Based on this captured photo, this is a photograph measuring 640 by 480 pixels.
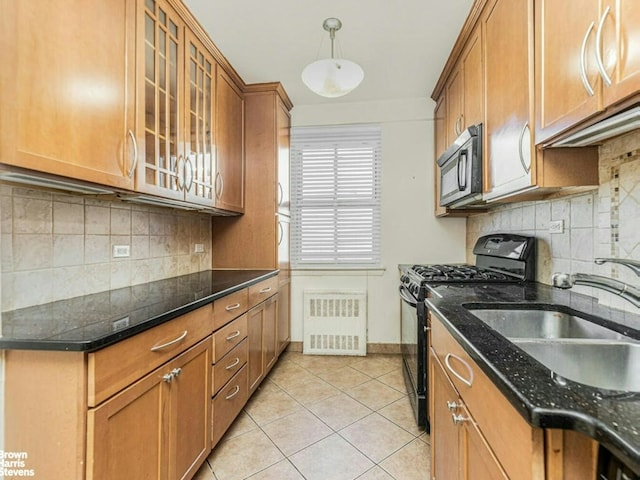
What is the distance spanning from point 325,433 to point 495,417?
4.85 feet

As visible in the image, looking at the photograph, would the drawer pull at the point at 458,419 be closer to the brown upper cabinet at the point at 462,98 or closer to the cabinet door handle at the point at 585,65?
the cabinet door handle at the point at 585,65

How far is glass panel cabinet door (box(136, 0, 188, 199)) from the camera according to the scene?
5.07 ft

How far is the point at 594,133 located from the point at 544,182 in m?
0.25

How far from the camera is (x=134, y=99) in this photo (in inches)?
56.7

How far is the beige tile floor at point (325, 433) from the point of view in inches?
64.5

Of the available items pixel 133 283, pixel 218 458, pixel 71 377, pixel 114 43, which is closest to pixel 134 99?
pixel 114 43

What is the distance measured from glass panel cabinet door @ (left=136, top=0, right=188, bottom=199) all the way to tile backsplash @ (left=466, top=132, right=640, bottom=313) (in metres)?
2.00

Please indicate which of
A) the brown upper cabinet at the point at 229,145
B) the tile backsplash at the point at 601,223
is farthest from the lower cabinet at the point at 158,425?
the tile backsplash at the point at 601,223

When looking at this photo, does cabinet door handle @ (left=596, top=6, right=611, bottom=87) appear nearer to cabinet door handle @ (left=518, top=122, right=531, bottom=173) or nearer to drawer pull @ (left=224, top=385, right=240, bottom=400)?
cabinet door handle @ (left=518, top=122, right=531, bottom=173)

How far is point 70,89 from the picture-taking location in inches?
44.3

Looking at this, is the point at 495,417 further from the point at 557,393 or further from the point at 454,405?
the point at 454,405

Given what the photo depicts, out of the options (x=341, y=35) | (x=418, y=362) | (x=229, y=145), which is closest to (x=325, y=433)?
(x=418, y=362)

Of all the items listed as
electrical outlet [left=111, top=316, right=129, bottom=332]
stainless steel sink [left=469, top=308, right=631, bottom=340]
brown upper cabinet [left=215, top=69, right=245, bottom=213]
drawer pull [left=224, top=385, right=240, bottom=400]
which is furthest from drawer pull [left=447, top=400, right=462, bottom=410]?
brown upper cabinet [left=215, top=69, right=245, bottom=213]

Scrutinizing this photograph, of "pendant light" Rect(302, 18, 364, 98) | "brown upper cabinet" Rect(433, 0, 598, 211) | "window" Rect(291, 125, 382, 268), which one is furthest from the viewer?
"window" Rect(291, 125, 382, 268)
